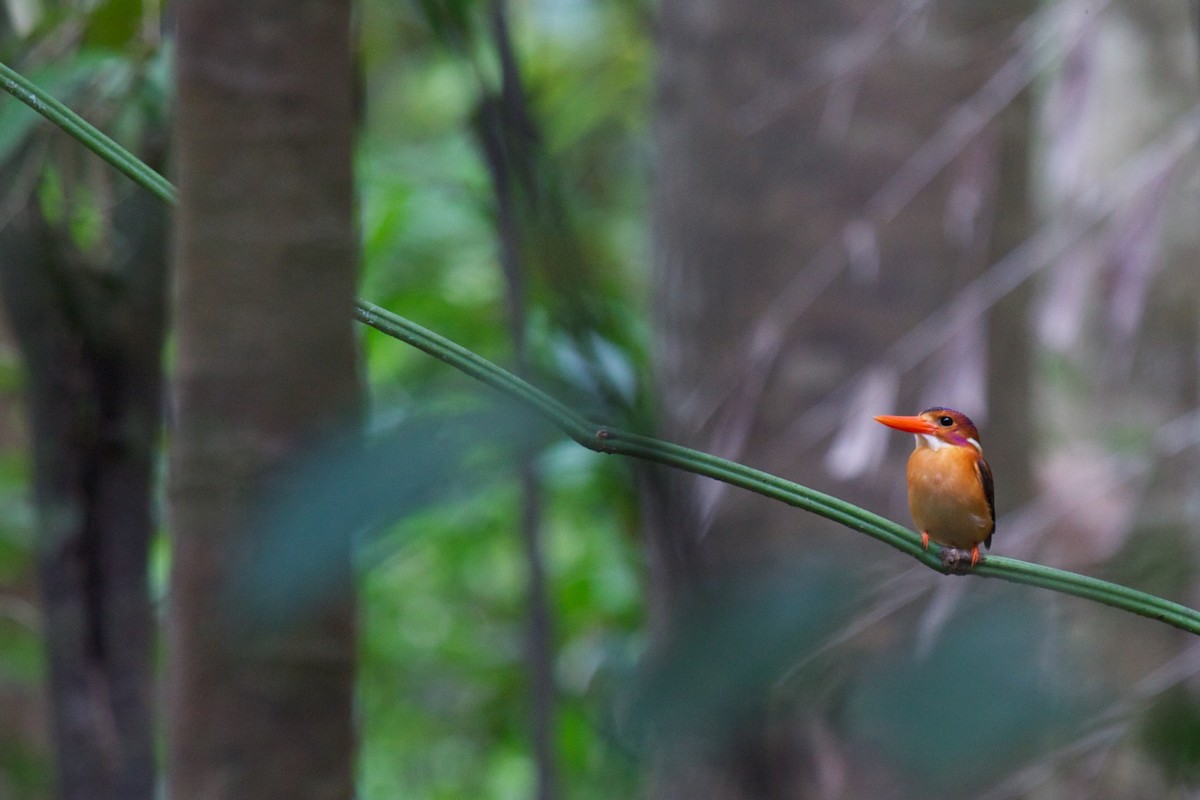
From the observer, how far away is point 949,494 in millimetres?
1307

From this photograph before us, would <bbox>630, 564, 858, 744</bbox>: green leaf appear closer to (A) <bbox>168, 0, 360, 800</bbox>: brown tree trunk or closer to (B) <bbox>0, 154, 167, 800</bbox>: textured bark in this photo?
(A) <bbox>168, 0, 360, 800</bbox>: brown tree trunk

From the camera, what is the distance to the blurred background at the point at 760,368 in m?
0.51

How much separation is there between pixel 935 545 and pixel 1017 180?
1616mm

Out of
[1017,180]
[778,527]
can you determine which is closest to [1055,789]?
[778,527]

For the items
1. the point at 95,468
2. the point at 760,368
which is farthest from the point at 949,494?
the point at 95,468

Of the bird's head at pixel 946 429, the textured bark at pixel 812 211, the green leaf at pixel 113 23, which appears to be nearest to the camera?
the bird's head at pixel 946 429

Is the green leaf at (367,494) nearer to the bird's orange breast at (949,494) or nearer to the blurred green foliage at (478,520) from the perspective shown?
the bird's orange breast at (949,494)

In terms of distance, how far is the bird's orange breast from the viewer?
4.29ft

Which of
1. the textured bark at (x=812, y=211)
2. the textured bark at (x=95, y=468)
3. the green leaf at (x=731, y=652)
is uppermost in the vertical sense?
the textured bark at (x=812, y=211)

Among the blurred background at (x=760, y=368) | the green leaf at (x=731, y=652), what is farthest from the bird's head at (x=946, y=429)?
the green leaf at (x=731, y=652)

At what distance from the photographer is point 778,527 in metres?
2.30

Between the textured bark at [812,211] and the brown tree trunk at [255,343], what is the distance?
4.64 feet

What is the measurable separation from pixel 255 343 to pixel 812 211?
5.95 feet

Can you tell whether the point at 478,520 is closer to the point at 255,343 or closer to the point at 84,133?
the point at 255,343
